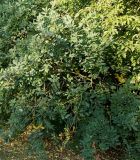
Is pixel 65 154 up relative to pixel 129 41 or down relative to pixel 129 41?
down

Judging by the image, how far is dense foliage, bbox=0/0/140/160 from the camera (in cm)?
509

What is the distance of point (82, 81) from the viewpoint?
543 cm

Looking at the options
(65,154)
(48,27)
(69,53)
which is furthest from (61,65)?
(65,154)

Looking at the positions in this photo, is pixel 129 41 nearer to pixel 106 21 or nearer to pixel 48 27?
pixel 106 21

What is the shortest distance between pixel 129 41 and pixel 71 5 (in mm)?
999

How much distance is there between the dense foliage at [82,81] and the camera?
16.7 ft

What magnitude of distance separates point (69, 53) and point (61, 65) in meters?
0.18

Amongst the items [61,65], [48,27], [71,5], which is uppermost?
[71,5]

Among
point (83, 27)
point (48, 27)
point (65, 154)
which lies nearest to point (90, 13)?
point (83, 27)

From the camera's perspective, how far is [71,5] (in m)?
5.75

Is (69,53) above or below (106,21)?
below

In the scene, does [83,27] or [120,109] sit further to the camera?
[83,27]

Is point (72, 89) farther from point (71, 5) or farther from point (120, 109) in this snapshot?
point (71, 5)

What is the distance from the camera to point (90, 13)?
17.8ft
